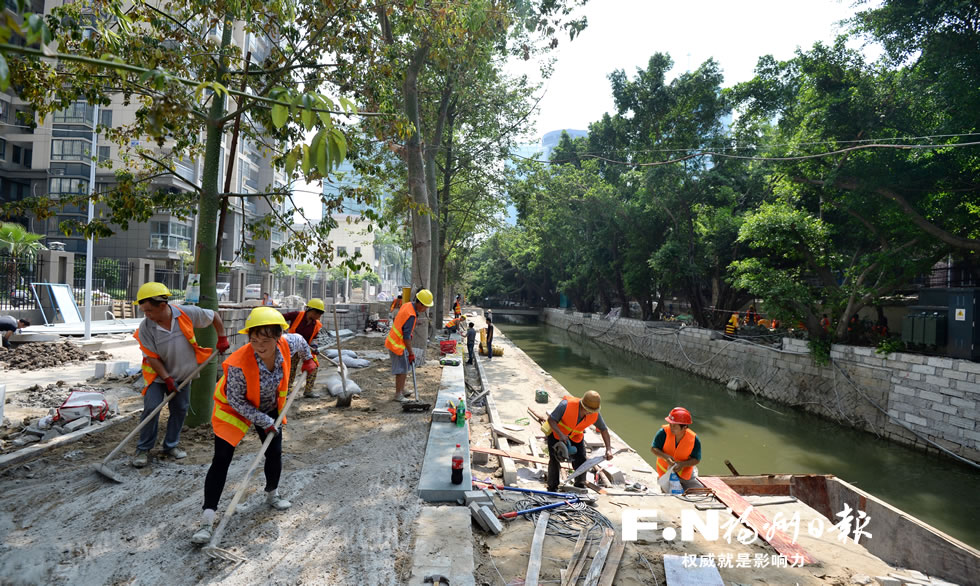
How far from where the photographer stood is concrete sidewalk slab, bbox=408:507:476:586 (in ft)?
10.1

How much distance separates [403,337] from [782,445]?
971 centimetres

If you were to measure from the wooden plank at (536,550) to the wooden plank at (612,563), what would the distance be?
0.44 metres

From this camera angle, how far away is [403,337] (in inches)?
279

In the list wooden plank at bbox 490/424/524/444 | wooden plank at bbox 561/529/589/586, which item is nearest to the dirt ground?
wooden plank at bbox 561/529/589/586

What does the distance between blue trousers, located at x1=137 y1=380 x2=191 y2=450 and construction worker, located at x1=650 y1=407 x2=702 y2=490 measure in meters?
5.02

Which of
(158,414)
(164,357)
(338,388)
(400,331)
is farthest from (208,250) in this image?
(338,388)

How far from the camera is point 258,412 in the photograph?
3439mm

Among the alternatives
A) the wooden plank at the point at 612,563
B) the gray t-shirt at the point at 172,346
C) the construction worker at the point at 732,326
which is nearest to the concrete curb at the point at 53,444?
the gray t-shirt at the point at 172,346

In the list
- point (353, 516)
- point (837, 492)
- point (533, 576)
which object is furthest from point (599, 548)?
point (837, 492)

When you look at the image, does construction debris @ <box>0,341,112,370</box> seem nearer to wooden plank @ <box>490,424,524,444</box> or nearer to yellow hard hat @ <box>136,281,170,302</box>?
yellow hard hat @ <box>136,281,170,302</box>

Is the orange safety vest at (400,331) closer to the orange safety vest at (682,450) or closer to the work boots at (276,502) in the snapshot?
the work boots at (276,502)

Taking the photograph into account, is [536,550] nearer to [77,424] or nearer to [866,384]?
[77,424]

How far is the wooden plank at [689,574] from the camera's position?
11.5 feet

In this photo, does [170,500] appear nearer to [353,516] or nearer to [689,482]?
[353,516]
